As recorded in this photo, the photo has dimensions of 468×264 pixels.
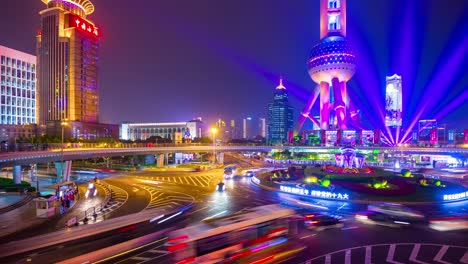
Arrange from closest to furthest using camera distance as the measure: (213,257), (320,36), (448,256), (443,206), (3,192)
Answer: (213,257) → (448,256) → (443,206) → (3,192) → (320,36)

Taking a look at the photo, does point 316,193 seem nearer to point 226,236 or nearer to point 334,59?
point 226,236

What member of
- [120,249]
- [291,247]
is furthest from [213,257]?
Result: [120,249]

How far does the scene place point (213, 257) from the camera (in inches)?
582

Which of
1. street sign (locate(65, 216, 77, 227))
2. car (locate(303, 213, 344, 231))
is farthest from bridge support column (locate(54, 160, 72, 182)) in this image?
car (locate(303, 213, 344, 231))

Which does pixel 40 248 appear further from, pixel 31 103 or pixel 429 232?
pixel 31 103

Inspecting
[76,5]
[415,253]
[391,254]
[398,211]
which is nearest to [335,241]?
[391,254]

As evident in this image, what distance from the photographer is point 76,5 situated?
5300 inches

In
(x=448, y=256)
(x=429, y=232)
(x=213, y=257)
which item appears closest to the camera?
(x=213, y=257)

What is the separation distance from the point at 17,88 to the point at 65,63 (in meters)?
21.2

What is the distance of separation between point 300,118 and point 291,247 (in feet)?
451

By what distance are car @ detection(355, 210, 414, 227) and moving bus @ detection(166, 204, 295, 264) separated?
11.8m

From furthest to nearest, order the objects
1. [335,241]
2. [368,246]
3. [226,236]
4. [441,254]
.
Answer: [335,241]
[368,246]
[441,254]
[226,236]

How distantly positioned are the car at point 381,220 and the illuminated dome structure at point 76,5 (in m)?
151

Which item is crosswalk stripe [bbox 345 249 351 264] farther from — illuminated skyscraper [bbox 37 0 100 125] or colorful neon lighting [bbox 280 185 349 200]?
illuminated skyscraper [bbox 37 0 100 125]
